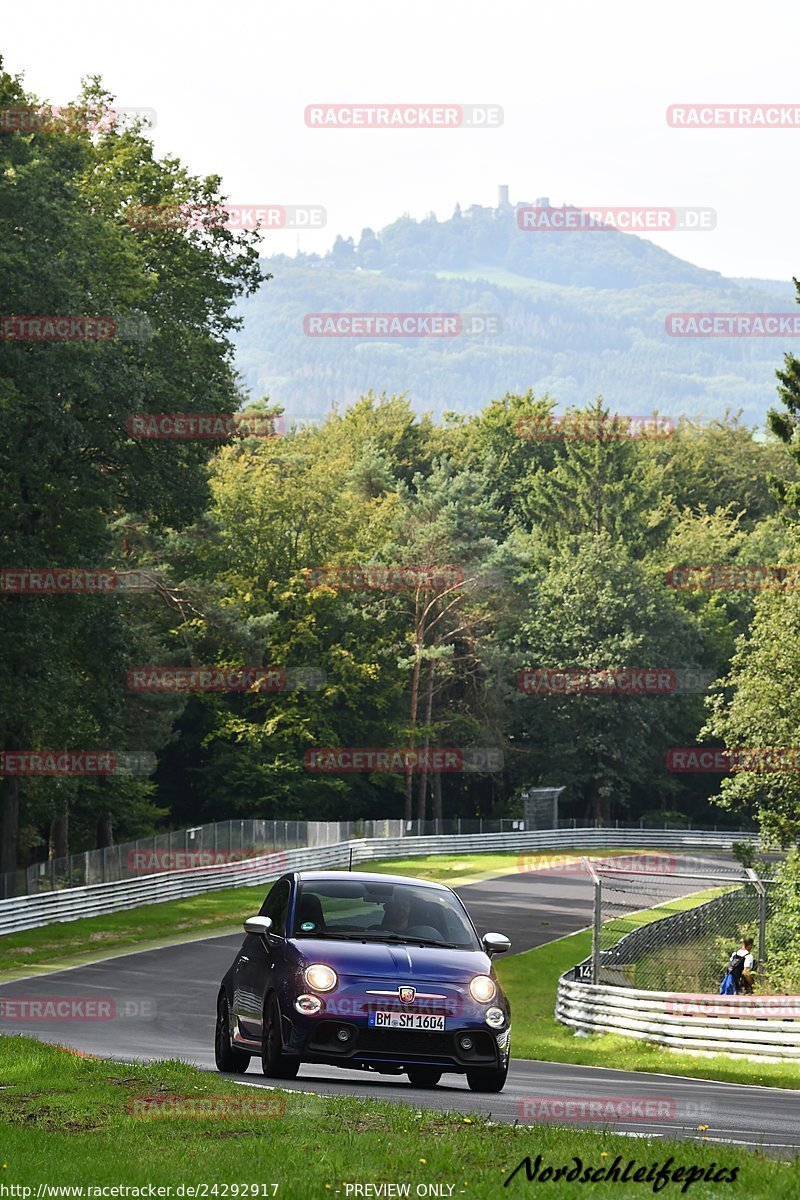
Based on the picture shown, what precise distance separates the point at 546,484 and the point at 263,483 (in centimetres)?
2716

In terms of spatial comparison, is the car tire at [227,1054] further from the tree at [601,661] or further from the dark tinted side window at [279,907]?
the tree at [601,661]

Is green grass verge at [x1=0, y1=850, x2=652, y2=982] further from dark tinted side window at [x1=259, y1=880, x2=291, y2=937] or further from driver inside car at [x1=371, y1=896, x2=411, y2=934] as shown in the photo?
driver inside car at [x1=371, y1=896, x2=411, y2=934]

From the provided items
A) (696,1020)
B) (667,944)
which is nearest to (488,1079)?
(696,1020)

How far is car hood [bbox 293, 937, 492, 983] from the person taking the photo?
1324 centimetres

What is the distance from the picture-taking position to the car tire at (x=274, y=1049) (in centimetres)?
1340

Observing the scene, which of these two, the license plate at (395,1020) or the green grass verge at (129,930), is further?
the green grass verge at (129,930)

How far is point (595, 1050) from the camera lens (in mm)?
24094

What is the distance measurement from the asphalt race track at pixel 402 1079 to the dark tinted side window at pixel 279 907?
117 centimetres

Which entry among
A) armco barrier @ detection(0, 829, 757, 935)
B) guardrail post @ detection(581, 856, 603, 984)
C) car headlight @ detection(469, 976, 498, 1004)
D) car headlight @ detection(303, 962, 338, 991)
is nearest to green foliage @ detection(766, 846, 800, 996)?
guardrail post @ detection(581, 856, 603, 984)

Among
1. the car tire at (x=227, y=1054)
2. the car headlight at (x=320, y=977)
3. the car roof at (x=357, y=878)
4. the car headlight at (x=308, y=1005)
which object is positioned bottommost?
the car tire at (x=227, y=1054)

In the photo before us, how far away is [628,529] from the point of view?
104 m

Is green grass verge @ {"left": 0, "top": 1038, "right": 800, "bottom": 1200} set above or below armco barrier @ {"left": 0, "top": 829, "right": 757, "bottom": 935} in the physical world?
above

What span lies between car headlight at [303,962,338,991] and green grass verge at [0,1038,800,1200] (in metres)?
1.08

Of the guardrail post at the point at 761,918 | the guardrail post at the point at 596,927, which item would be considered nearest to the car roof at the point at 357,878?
the guardrail post at the point at 761,918
